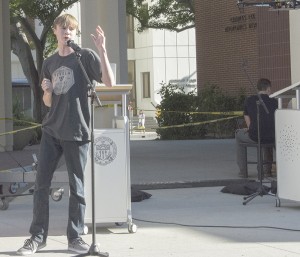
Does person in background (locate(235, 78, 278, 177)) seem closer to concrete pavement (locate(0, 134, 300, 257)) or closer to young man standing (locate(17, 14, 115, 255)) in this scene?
concrete pavement (locate(0, 134, 300, 257))

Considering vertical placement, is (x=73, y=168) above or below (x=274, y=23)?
below

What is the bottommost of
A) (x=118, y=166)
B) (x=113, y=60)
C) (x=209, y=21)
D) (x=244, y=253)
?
(x=244, y=253)

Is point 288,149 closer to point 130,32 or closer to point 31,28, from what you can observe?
point 31,28

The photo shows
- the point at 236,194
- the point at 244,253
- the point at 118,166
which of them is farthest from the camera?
the point at 236,194

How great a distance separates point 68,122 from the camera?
849 cm

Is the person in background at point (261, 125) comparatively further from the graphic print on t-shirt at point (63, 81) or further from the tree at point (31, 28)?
the tree at point (31, 28)

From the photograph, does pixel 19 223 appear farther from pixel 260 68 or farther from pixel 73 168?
pixel 260 68

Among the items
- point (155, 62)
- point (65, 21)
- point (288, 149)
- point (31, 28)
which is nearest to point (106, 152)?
point (65, 21)

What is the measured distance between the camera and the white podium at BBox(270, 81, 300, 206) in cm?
1083

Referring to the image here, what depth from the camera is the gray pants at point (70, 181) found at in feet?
28.2

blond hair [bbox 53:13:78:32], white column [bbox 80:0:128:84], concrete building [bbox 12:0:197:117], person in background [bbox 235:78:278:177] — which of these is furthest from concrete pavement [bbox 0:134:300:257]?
concrete building [bbox 12:0:197:117]

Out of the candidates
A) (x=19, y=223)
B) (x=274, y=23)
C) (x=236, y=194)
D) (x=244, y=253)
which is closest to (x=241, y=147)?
(x=236, y=194)

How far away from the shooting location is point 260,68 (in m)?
28.1

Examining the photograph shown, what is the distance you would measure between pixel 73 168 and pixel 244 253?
1.73 meters
